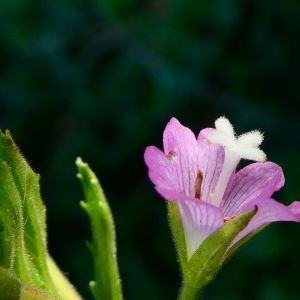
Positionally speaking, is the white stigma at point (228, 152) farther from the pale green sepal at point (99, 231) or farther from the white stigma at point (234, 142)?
the pale green sepal at point (99, 231)

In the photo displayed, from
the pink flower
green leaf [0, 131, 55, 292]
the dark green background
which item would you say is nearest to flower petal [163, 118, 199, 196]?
the pink flower

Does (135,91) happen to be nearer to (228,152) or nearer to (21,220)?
(228,152)

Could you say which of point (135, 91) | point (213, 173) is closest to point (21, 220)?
point (213, 173)

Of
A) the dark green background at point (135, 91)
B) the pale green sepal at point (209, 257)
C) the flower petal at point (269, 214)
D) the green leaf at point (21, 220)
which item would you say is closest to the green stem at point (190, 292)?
the pale green sepal at point (209, 257)

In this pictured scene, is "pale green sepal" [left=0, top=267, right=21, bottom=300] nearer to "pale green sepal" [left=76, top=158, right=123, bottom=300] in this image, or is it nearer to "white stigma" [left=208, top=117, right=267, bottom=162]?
"pale green sepal" [left=76, top=158, right=123, bottom=300]

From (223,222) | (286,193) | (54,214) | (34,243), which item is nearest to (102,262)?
(34,243)

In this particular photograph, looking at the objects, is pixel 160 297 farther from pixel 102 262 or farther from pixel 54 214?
pixel 102 262
